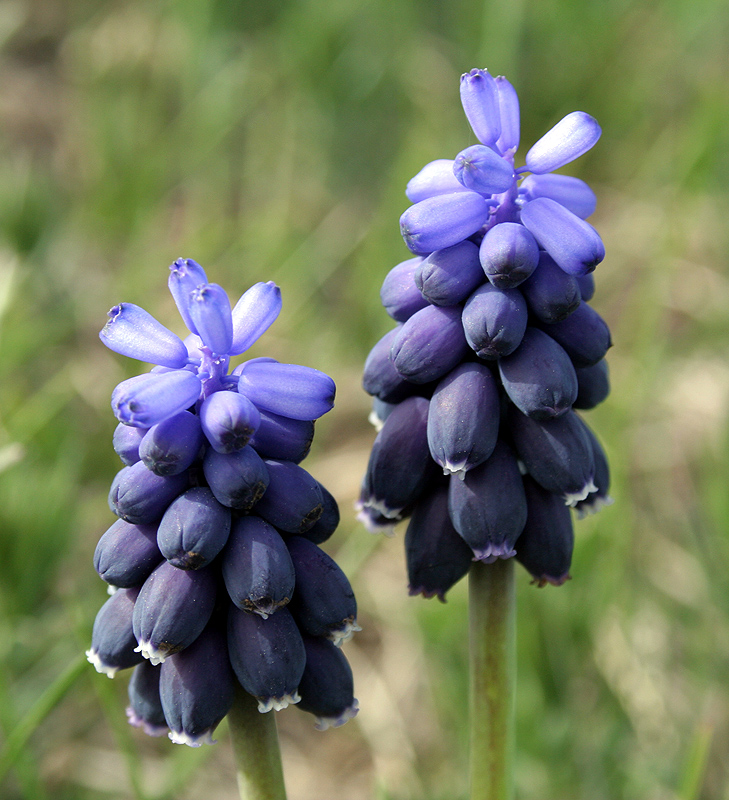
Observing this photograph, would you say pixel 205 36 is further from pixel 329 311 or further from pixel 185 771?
pixel 185 771

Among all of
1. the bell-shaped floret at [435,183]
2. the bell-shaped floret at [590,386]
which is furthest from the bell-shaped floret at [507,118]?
the bell-shaped floret at [590,386]

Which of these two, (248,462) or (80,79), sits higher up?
(248,462)

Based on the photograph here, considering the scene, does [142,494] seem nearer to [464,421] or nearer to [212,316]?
[212,316]

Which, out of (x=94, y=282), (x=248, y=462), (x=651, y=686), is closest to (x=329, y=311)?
(x=94, y=282)

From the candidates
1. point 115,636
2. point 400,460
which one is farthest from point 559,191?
point 115,636

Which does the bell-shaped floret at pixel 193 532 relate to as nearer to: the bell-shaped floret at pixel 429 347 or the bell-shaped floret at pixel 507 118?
the bell-shaped floret at pixel 429 347
